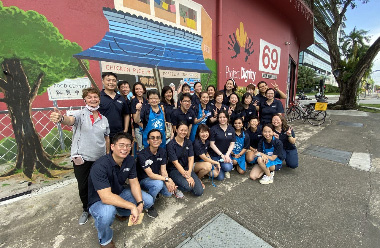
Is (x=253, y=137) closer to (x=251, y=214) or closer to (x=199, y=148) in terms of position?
(x=199, y=148)

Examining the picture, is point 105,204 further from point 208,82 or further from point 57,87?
point 208,82

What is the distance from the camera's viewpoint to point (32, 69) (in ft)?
10.2

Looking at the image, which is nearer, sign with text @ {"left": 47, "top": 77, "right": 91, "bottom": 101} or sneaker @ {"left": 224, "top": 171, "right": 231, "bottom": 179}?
sign with text @ {"left": 47, "top": 77, "right": 91, "bottom": 101}

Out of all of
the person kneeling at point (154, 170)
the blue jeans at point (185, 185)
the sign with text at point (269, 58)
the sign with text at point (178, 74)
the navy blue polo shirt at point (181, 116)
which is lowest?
the blue jeans at point (185, 185)

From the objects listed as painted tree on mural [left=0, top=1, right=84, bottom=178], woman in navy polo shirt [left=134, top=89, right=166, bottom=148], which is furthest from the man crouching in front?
painted tree on mural [left=0, top=1, right=84, bottom=178]

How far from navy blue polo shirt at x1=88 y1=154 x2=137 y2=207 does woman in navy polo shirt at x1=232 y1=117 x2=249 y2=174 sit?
2.25 m

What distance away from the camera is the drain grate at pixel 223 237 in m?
1.94

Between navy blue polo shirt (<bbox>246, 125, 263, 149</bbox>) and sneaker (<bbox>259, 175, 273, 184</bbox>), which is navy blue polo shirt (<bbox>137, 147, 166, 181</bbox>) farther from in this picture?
navy blue polo shirt (<bbox>246, 125, 263, 149</bbox>)

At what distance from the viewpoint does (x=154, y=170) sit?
2688 mm

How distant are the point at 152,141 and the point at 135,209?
91 cm

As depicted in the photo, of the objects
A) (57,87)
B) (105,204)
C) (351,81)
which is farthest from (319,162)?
(351,81)

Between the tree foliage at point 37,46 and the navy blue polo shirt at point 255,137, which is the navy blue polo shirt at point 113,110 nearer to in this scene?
the tree foliage at point 37,46

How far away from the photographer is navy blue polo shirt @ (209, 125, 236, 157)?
3.49 m

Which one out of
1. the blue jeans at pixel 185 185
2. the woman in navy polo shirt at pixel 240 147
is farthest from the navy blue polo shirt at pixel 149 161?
the woman in navy polo shirt at pixel 240 147
